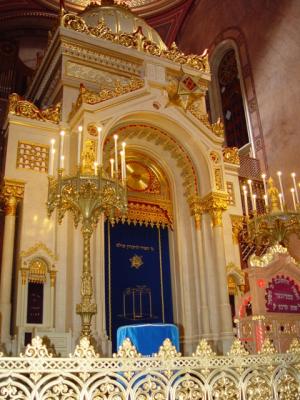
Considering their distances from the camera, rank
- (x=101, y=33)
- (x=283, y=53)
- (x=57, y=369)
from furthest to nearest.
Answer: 1. (x=283, y=53)
2. (x=101, y=33)
3. (x=57, y=369)

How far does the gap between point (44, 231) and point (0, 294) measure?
3.72ft

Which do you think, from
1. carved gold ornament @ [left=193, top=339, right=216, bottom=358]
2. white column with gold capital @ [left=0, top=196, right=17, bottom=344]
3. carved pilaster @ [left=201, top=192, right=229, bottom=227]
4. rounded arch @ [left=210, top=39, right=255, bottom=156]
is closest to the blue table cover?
carved gold ornament @ [left=193, top=339, right=216, bottom=358]

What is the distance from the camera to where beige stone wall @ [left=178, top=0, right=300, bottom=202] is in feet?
33.1

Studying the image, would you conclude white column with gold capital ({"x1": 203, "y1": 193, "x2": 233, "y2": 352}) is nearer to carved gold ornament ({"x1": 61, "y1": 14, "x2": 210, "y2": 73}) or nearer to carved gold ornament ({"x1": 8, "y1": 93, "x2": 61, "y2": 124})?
carved gold ornament ({"x1": 8, "y1": 93, "x2": 61, "y2": 124})

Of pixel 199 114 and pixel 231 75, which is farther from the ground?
pixel 231 75

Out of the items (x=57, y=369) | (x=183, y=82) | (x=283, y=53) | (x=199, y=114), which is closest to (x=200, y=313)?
(x=199, y=114)

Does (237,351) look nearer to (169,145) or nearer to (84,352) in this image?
(84,352)

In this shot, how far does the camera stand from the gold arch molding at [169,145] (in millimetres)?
8055

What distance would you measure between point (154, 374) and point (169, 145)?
589 centimetres

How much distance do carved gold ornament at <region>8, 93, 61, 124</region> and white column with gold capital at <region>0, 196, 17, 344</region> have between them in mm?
1529

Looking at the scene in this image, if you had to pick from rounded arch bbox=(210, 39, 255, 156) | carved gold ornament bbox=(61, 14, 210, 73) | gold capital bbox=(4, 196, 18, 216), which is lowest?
gold capital bbox=(4, 196, 18, 216)

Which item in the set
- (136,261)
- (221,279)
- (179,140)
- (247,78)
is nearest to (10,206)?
(136,261)

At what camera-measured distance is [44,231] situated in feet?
22.2

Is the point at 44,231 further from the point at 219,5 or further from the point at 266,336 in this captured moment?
the point at 219,5
